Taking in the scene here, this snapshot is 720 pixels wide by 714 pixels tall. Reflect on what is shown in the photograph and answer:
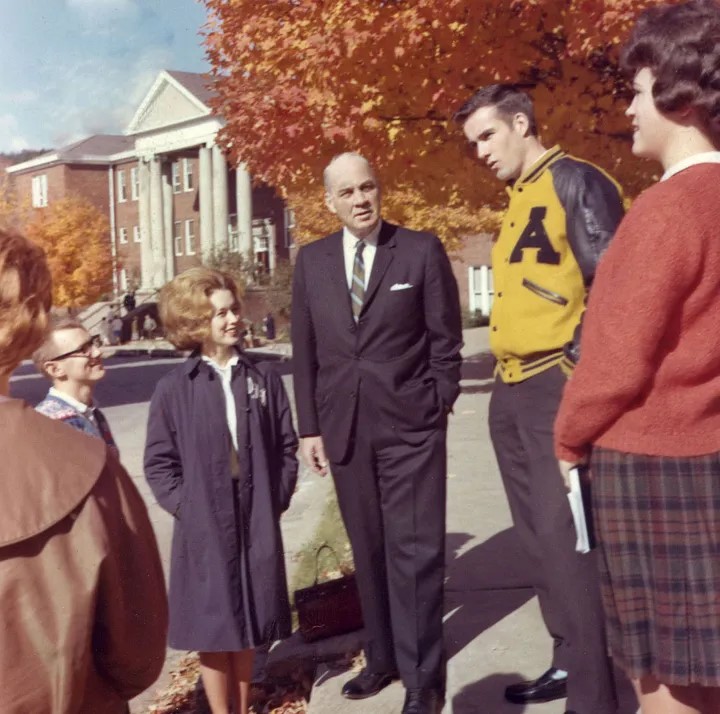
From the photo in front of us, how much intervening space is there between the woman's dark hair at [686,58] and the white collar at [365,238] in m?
1.82

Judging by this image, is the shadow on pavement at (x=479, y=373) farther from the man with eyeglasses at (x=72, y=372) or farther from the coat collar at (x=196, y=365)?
the man with eyeglasses at (x=72, y=372)

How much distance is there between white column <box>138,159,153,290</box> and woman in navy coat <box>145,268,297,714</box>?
219ft

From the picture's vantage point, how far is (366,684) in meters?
4.65

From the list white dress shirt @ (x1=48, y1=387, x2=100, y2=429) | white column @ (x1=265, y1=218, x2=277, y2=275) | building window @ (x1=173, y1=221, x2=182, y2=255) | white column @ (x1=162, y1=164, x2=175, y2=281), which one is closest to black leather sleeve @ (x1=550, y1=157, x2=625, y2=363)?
white dress shirt @ (x1=48, y1=387, x2=100, y2=429)

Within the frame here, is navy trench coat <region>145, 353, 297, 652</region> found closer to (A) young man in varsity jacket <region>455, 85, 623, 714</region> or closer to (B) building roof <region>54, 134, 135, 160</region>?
(A) young man in varsity jacket <region>455, 85, 623, 714</region>

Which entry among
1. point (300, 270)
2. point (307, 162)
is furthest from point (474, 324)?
point (300, 270)

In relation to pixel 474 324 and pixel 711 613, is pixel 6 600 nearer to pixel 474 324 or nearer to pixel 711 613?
pixel 711 613

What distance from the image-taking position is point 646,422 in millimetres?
2723

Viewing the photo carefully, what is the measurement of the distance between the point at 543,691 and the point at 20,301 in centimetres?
288

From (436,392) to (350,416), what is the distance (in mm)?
334

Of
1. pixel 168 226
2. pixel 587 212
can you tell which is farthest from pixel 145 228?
pixel 587 212

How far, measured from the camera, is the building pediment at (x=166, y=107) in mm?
64500

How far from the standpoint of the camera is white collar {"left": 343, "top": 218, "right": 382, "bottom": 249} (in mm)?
4539

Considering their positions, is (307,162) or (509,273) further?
(307,162)
